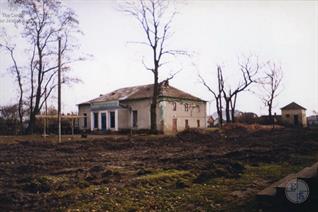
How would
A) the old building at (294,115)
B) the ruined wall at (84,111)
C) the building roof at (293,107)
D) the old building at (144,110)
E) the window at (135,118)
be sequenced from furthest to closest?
1. the building roof at (293,107)
2. the old building at (294,115)
3. the ruined wall at (84,111)
4. the window at (135,118)
5. the old building at (144,110)

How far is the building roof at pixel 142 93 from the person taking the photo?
4628 cm

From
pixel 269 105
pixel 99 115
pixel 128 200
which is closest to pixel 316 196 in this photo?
pixel 128 200

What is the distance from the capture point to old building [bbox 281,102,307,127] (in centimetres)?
6620

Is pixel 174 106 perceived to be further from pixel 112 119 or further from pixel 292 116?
pixel 292 116

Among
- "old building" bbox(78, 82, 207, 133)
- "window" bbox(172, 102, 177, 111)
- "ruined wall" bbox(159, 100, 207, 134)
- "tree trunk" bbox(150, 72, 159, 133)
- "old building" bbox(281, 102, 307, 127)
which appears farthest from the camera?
"old building" bbox(281, 102, 307, 127)

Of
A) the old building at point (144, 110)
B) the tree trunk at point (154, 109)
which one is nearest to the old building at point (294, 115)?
the old building at point (144, 110)

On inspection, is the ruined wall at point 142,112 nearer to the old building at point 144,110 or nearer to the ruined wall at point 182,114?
the old building at point 144,110

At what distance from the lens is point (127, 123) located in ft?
155

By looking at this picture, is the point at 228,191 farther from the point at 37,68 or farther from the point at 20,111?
the point at 20,111

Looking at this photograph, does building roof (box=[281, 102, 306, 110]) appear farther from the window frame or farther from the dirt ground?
the dirt ground

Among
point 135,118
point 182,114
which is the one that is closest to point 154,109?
point 135,118

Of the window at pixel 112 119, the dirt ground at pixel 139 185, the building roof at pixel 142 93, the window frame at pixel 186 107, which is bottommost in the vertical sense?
the dirt ground at pixel 139 185

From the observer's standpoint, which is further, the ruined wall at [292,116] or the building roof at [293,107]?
the building roof at [293,107]

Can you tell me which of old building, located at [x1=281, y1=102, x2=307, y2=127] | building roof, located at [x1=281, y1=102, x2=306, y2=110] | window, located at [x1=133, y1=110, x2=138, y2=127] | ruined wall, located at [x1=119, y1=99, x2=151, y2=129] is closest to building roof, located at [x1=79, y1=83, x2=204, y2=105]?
ruined wall, located at [x1=119, y1=99, x2=151, y2=129]
